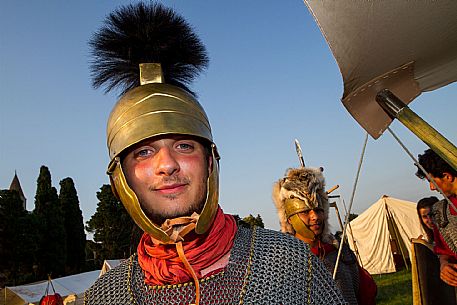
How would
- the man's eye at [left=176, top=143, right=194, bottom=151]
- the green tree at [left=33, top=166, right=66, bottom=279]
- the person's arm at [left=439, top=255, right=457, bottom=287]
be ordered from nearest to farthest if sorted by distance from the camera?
the man's eye at [left=176, top=143, right=194, bottom=151]
the person's arm at [left=439, top=255, right=457, bottom=287]
the green tree at [left=33, top=166, right=66, bottom=279]

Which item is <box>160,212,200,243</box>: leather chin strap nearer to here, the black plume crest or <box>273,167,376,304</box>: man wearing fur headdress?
the black plume crest

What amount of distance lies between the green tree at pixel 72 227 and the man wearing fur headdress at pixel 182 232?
31.6 meters

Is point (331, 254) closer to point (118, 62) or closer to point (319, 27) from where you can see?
point (118, 62)

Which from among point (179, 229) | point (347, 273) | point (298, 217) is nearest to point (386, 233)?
point (298, 217)

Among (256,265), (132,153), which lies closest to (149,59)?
(132,153)

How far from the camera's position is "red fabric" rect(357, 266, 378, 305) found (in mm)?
3963

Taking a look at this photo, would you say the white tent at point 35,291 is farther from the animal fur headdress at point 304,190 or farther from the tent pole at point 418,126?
the tent pole at point 418,126

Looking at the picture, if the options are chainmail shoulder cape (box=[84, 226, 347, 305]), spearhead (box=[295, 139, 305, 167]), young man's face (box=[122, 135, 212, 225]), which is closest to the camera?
chainmail shoulder cape (box=[84, 226, 347, 305])

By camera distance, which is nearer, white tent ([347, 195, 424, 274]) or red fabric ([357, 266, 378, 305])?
red fabric ([357, 266, 378, 305])

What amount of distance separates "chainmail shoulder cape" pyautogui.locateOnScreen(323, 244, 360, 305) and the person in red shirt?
804mm

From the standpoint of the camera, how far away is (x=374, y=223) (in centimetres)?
1828

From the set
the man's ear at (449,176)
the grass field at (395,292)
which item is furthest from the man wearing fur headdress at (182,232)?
the grass field at (395,292)

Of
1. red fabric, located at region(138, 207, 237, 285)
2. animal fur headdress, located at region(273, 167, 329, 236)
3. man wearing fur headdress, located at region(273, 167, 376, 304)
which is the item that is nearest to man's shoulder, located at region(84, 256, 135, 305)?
red fabric, located at region(138, 207, 237, 285)

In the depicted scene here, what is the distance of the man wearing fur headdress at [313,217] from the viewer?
4.07 metres
